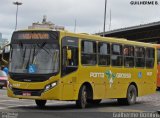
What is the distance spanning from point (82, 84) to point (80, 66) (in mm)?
732

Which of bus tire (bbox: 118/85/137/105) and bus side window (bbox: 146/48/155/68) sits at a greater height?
bus side window (bbox: 146/48/155/68)

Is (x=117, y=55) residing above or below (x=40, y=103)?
above

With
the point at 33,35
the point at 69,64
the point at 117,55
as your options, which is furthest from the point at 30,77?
the point at 117,55

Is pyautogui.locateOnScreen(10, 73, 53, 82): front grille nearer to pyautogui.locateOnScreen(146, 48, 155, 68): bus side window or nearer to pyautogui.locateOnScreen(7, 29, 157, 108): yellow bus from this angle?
pyautogui.locateOnScreen(7, 29, 157, 108): yellow bus

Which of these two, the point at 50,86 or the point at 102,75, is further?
the point at 102,75

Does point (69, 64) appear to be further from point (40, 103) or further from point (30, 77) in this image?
point (40, 103)

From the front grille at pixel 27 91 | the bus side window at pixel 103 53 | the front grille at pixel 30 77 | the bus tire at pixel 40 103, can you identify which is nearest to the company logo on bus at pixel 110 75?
the bus side window at pixel 103 53

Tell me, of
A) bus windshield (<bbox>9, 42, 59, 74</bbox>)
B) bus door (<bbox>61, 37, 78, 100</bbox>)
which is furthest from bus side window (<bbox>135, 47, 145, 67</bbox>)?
bus windshield (<bbox>9, 42, 59, 74</bbox>)

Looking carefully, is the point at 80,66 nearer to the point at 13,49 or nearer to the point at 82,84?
the point at 82,84

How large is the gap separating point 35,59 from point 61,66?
3.17 feet

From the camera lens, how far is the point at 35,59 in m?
19.5

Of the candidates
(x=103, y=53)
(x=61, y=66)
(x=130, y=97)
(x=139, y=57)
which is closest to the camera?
(x=61, y=66)

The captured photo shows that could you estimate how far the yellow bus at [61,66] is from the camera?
1933 centimetres

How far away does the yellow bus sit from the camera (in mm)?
→ 19328
